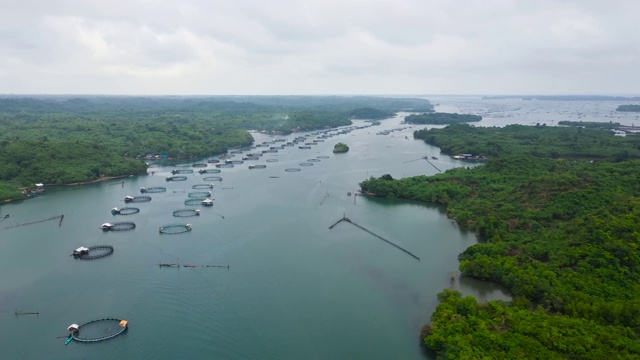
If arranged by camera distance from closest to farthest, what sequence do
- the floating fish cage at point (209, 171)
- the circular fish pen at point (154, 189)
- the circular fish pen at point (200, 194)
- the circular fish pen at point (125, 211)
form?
1. the circular fish pen at point (125, 211)
2. the circular fish pen at point (200, 194)
3. the circular fish pen at point (154, 189)
4. the floating fish cage at point (209, 171)

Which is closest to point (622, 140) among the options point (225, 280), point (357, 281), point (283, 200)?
point (283, 200)

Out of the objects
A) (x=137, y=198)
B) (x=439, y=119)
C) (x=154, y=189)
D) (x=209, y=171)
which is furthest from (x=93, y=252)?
(x=439, y=119)

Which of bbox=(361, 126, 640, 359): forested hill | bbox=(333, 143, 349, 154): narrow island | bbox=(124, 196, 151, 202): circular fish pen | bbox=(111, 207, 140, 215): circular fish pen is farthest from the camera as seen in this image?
bbox=(333, 143, 349, 154): narrow island

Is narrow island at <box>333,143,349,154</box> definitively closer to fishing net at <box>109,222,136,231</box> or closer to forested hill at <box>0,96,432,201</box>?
forested hill at <box>0,96,432,201</box>

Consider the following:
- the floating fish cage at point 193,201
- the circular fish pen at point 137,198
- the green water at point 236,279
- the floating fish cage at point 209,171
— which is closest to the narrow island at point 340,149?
the floating fish cage at point 209,171

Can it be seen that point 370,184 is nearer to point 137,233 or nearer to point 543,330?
point 137,233

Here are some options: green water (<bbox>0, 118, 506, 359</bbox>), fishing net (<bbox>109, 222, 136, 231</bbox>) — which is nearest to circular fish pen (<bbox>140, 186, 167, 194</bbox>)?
green water (<bbox>0, 118, 506, 359</bbox>)

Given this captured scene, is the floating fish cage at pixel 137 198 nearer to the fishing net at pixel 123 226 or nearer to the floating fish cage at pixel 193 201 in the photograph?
the floating fish cage at pixel 193 201
